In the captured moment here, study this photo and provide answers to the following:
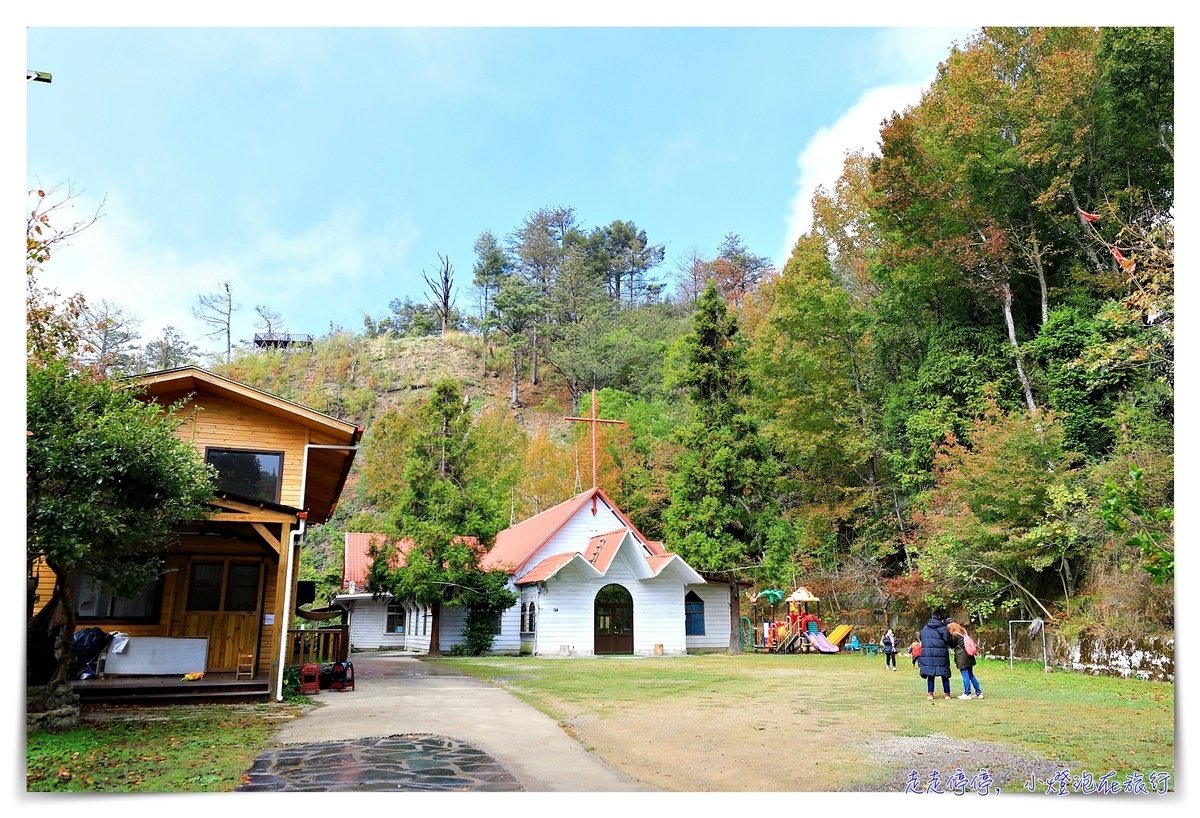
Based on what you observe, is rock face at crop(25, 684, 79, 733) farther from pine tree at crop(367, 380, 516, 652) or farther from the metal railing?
the metal railing

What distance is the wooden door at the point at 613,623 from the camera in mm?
26359

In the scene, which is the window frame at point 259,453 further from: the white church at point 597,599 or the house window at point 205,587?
the white church at point 597,599

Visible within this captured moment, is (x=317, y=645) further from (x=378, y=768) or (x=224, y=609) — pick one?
(x=378, y=768)

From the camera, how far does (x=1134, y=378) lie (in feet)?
66.6

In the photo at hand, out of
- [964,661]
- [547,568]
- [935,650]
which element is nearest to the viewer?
[964,661]

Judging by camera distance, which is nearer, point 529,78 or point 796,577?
point 529,78

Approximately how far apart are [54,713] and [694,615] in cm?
2273

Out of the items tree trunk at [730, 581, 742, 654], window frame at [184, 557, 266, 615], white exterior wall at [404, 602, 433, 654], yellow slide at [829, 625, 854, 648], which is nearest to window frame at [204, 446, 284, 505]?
window frame at [184, 557, 266, 615]

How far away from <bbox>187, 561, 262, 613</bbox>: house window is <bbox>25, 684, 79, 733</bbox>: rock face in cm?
517

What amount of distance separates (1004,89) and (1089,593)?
14.8m

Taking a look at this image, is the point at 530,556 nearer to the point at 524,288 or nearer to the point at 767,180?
the point at 767,180

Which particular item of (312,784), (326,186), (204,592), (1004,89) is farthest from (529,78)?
(1004,89)

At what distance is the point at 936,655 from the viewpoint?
12.5 meters

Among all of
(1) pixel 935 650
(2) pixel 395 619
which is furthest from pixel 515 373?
(1) pixel 935 650
